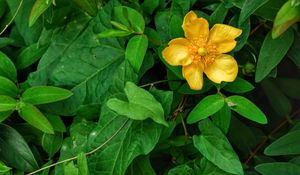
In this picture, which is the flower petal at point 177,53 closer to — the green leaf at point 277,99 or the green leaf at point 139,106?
the green leaf at point 139,106

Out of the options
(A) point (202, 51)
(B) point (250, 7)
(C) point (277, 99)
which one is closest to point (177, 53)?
(A) point (202, 51)

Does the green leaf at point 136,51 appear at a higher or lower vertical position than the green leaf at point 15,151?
higher

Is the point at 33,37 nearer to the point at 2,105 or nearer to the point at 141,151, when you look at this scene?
the point at 2,105

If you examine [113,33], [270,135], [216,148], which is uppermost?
[113,33]

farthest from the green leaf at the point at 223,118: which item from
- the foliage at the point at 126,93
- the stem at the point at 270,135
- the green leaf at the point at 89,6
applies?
the green leaf at the point at 89,6

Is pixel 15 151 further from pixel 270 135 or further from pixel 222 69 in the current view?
pixel 270 135

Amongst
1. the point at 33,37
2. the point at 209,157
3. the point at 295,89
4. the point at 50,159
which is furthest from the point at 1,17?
the point at 295,89
